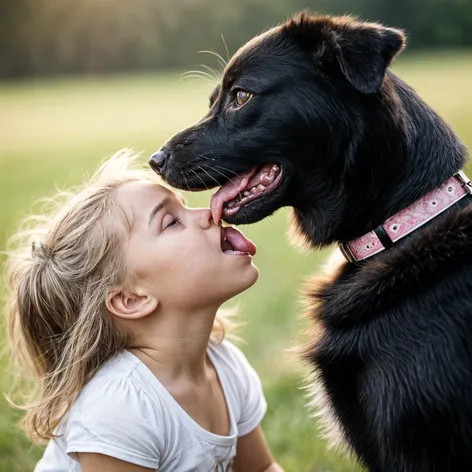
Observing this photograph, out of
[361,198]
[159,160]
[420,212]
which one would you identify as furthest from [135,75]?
[420,212]

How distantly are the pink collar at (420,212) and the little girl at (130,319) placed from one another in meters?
0.43

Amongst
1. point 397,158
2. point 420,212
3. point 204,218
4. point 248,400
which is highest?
point 397,158

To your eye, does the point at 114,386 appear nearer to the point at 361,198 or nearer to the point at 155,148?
the point at 361,198

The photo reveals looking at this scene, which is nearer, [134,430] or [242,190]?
[134,430]

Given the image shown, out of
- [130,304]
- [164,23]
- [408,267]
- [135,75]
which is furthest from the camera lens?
[135,75]

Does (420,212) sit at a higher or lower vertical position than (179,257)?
higher

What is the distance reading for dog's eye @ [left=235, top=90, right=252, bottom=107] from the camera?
8.13 feet

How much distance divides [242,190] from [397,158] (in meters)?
0.52

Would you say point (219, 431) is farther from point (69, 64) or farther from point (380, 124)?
point (69, 64)

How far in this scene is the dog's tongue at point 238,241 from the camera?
2549 mm

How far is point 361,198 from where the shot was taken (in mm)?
2359

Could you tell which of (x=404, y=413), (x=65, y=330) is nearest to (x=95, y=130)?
(x=65, y=330)

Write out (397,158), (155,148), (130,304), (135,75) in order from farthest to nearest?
(135,75), (155,148), (130,304), (397,158)

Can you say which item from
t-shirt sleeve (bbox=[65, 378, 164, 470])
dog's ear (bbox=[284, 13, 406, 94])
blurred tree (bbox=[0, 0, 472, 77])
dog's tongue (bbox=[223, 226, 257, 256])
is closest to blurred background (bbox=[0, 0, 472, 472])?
blurred tree (bbox=[0, 0, 472, 77])
